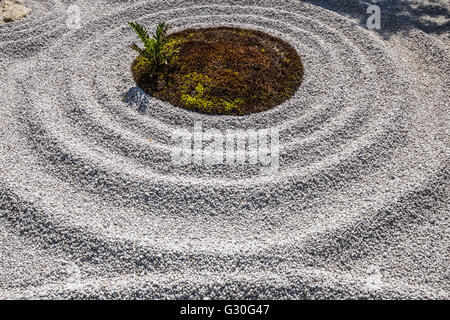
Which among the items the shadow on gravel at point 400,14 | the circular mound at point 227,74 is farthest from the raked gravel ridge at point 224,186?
the shadow on gravel at point 400,14

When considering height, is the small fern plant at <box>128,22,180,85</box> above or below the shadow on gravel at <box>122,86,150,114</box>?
above

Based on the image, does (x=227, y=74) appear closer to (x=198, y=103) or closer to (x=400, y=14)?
(x=198, y=103)

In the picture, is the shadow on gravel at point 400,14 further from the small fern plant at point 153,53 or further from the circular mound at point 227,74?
the small fern plant at point 153,53

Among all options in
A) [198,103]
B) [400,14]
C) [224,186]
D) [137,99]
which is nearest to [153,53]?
[137,99]

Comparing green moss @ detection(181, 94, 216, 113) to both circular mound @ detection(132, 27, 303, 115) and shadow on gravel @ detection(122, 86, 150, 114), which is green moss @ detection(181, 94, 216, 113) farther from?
shadow on gravel @ detection(122, 86, 150, 114)

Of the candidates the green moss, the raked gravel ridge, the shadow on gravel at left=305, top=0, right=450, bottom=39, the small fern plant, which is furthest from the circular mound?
the shadow on gravel at left=305, top=0, right=450, bottom=39
